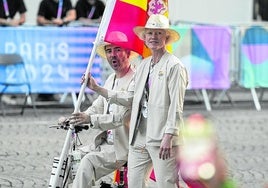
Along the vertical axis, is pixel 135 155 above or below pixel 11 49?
above

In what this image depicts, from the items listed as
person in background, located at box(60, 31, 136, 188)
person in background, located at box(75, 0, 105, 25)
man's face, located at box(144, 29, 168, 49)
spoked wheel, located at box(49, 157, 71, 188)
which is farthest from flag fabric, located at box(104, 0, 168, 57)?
person in background, located at box(75, 0, 105, 25)

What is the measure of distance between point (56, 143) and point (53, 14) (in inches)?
207

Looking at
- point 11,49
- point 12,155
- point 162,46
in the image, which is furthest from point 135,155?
point 11,49

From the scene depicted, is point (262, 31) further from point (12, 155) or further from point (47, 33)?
point (12, 155)

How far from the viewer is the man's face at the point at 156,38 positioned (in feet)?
22.4

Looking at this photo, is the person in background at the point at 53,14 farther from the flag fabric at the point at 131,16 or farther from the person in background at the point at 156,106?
the person in background at the point at 156,106

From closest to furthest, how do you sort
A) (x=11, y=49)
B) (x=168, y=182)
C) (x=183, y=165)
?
1. (x=183, y=165)
2. (x=168, y=182)
3. (x=11, y=49)

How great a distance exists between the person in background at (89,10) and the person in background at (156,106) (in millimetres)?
9895

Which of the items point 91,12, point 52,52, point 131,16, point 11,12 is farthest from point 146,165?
point 91,12

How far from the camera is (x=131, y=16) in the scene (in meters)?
7.38

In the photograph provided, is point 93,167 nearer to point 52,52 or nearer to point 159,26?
point 159,26

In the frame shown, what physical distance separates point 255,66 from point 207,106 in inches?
46.3

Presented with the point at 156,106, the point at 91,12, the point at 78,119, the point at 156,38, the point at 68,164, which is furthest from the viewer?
the point at 91,12

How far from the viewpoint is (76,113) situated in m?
7.02
